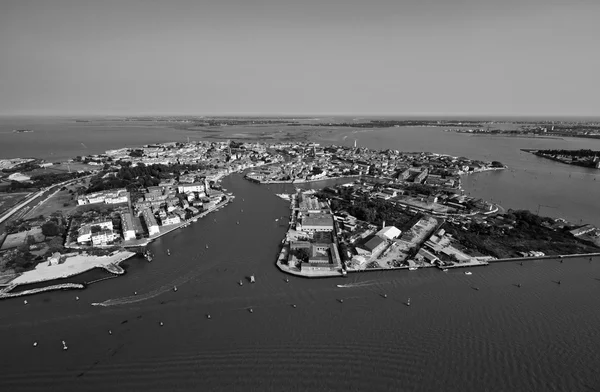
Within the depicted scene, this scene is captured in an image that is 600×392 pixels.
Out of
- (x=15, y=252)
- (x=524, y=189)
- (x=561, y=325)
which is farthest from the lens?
(x=524, y=189)

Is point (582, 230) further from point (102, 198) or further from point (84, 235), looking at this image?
point (102, 198)

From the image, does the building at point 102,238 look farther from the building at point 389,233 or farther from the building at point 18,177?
the building at point 18,177

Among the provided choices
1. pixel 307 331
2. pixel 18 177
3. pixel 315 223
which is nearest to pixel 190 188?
pixel 315 223

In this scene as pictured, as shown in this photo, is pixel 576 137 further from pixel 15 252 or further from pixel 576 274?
pixel 15 252

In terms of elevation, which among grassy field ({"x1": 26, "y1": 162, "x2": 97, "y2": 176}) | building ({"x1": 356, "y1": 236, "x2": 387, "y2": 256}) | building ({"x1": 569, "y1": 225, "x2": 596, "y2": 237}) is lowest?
building ({"x1": 356, "y1": 236, "x2": 387, "y2": 256})

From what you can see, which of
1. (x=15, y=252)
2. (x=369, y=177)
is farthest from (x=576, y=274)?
(x=15, y=252)

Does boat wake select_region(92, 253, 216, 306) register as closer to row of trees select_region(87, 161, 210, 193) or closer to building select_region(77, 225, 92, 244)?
building select_region(77, 225, 92, 244)

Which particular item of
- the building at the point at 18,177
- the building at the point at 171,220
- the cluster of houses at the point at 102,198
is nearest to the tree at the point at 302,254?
the building at the point at 171,220

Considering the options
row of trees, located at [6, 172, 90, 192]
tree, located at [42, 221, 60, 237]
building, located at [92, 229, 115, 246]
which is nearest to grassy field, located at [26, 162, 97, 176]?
row of trees, located at [6, 172, 90, 192]
